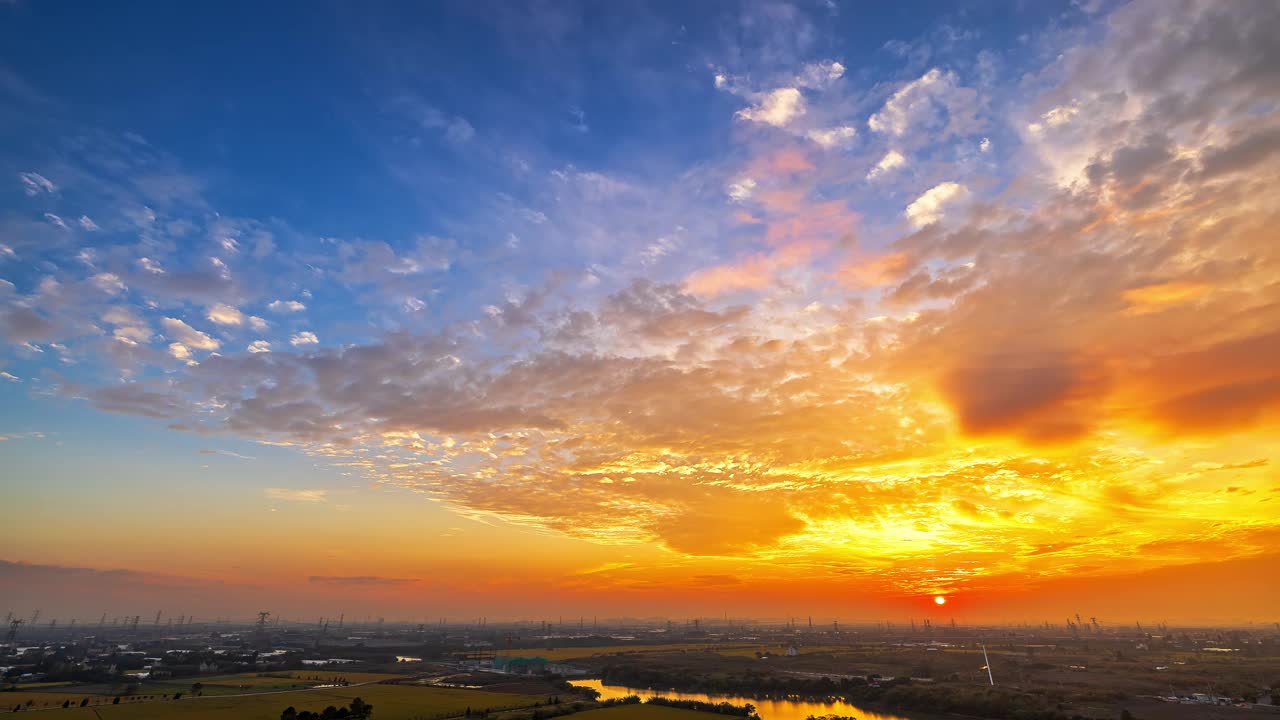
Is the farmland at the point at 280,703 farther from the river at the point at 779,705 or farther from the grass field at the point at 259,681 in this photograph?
the river at the point at 779,705

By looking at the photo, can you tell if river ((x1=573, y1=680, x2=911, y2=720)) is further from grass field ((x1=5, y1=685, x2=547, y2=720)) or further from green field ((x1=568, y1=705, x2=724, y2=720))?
grass field ((x1=5, y1=685, x2=547, y2=720))

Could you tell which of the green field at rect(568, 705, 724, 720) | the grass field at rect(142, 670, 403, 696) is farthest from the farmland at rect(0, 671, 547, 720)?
the green field at rect(568, 705, 724, 720)

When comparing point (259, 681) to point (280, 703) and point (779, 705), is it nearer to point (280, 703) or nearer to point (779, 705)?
point (280, 703)

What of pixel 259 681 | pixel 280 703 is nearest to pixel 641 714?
pixel 280 703

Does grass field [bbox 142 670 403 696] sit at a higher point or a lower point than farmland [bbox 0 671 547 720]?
lower

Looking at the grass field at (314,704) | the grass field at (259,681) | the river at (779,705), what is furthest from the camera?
the grass field at (259,681)

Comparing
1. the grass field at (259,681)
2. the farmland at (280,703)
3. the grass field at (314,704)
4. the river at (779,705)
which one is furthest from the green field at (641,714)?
the grass field at (259,681)
